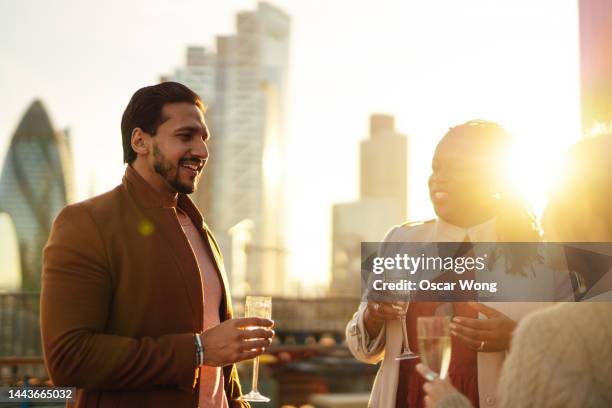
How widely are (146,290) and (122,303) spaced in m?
0.07

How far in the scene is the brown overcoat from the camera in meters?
1.74

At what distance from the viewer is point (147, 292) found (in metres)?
1.87

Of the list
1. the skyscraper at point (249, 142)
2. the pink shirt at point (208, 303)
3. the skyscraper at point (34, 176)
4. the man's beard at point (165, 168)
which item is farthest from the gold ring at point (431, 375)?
the skyscraper at point (249, 142)

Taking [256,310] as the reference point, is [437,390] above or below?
below

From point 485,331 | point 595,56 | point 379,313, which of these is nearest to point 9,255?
point 595,56

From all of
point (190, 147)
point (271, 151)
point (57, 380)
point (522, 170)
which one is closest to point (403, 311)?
point (522, 170)

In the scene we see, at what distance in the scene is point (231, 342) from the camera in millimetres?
1838

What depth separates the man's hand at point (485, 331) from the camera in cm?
192

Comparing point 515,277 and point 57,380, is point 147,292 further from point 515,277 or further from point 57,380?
point 515,277

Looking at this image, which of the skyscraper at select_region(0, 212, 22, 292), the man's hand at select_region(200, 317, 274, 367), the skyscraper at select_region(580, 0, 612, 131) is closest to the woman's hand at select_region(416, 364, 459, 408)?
the man's hand at select_region(200, 317, 274, 367)

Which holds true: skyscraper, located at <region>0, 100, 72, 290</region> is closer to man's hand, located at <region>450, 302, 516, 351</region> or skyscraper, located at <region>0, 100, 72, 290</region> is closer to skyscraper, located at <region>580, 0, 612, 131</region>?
skyscraper, located at <region>580, 0, 612, 131</region>

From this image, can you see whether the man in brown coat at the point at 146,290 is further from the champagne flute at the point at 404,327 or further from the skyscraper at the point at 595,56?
the skyscraper at the point at 595,56

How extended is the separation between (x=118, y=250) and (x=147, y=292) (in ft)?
0.43

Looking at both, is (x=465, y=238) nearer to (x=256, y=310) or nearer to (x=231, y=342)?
(x=256, y=310)
